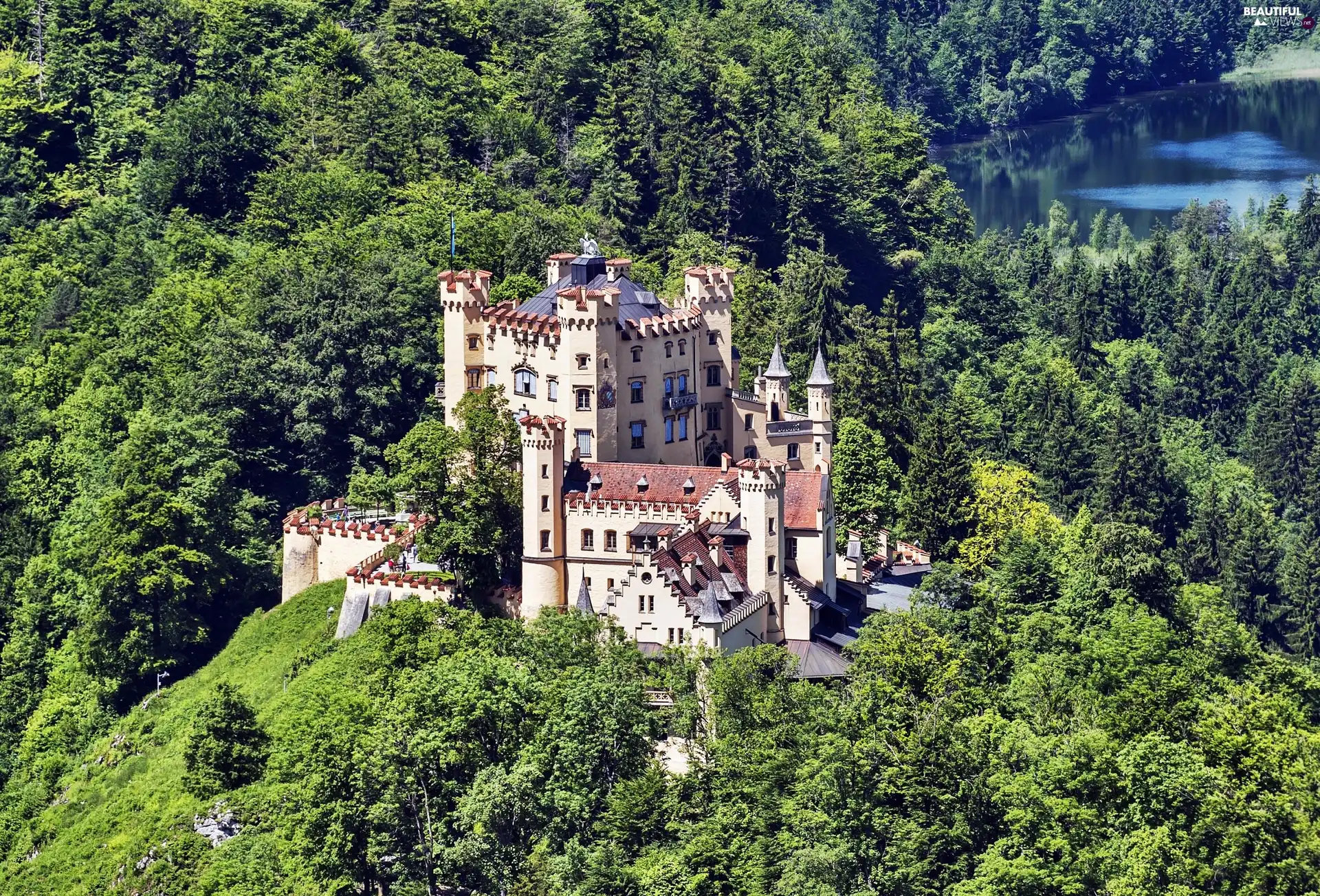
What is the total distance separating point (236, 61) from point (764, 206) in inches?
1247

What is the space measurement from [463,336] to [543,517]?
461 inches

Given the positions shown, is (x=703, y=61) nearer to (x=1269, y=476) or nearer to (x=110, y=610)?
(x=1269, y=476)

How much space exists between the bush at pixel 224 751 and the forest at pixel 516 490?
0.23 metres

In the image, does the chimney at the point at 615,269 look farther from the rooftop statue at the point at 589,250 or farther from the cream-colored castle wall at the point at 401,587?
the cream-colored castle wall at the point at 401,587

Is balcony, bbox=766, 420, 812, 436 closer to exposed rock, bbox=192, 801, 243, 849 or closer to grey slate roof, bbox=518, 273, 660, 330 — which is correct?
grey slate roof, bbox=518, 273, 660, 330

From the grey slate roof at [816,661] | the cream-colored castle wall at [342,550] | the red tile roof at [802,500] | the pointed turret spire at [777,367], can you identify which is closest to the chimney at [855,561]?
the red tile roof at [802,500]

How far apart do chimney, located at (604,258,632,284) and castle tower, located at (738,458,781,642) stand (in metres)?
12.9

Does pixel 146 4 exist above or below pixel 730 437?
above

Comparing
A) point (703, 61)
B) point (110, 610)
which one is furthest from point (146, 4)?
point (110, 610)

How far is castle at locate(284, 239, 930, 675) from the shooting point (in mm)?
93750

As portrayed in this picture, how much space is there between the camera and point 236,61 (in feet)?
515

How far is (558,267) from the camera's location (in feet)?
348

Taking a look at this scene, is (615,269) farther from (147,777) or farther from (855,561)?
(147,777)

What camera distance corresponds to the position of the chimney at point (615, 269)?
104688mm
